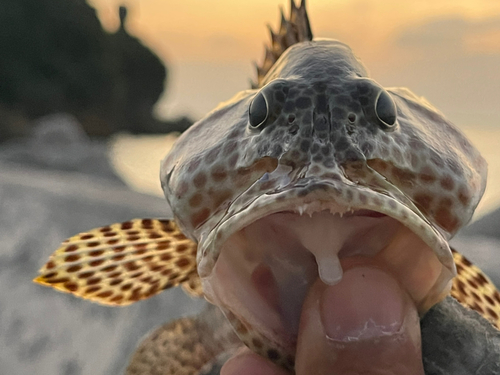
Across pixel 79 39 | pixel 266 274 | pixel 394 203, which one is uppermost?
pixel 394 203

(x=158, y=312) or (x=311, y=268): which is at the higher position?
(x=311, y=268)

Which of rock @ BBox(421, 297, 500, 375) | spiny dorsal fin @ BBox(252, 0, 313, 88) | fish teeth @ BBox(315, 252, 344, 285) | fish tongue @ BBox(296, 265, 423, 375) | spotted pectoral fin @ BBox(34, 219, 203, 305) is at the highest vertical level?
spiny dorsal fin @ BBox(252, 0, 313, 88)

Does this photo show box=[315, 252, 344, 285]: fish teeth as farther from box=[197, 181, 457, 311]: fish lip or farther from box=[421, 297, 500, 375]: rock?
box=[421, 297, 500, 375]: rock

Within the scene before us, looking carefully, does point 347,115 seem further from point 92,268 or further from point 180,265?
point 92,268

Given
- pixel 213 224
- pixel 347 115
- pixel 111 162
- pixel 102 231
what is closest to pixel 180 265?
→ pixel 102 231

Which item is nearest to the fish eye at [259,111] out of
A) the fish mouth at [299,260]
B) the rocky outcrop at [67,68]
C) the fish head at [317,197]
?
the fish head at [317,197]

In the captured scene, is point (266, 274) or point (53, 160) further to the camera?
point (53, 160)

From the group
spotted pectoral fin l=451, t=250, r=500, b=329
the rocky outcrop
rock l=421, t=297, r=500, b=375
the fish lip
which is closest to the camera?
the fish lip

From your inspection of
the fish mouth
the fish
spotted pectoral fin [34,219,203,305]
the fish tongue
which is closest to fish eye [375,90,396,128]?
the fish
